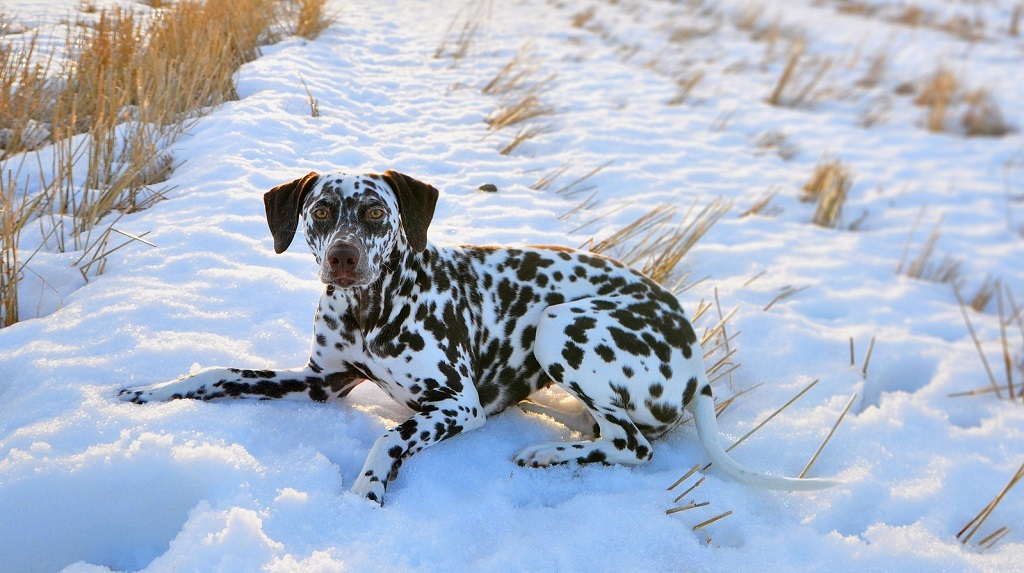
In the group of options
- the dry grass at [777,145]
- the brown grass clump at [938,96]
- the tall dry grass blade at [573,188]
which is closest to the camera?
the tall dry grass blade at [573,188]

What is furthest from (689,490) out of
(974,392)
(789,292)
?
(789,292)

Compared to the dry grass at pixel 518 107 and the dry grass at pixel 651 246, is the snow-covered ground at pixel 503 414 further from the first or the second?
the dry grass at pixel 651 246

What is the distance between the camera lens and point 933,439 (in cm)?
410

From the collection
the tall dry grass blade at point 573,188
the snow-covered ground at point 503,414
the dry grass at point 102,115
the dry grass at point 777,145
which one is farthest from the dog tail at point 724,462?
the dry grass at point 777,145

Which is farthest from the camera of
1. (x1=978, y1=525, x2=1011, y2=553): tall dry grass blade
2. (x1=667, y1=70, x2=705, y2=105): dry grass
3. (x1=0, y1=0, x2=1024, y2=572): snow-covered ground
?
(x1=667, y1=70, x2=705, y2=105): dry grass

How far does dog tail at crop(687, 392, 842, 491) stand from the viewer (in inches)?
122

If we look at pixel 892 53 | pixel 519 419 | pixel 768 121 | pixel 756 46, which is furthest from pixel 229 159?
pixel 892 53

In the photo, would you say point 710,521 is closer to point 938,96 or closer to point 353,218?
point 353,218

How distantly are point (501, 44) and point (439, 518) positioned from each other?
33.0 feet

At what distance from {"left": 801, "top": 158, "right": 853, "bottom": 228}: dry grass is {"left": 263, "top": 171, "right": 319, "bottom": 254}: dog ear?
238 inches

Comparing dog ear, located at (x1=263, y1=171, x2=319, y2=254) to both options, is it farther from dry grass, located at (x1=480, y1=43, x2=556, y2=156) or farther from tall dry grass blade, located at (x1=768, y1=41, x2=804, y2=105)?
tall dry grass blade, located at (x1=768, y1=41, x2=804, y2=105)

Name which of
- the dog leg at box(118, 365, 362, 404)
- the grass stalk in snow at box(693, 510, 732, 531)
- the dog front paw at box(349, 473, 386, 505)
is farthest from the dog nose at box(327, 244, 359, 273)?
the grass stalk in snow at box(693, 510, 732, 531)

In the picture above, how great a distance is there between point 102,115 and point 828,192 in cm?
692

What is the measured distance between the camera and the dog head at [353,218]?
2.93 metres
